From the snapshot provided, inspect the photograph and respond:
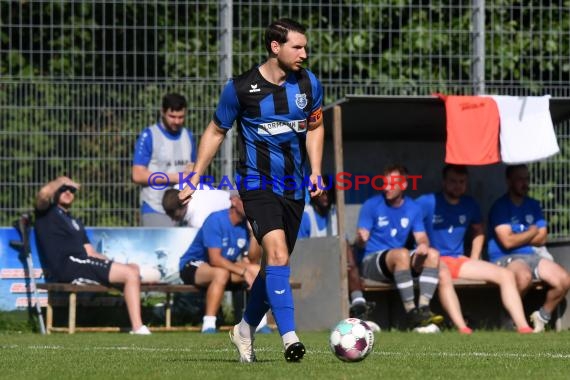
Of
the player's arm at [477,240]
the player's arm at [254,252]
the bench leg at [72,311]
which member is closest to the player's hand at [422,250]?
the player's arm at [477,240]

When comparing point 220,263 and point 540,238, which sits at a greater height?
point 540,238

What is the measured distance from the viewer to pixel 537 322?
42.8 ft

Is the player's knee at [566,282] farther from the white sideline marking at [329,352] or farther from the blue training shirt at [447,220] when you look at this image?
the white sideline marking at [329,352]

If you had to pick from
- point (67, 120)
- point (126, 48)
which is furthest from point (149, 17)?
point (67, 120)

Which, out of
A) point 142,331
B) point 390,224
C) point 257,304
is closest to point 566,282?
point 390,224

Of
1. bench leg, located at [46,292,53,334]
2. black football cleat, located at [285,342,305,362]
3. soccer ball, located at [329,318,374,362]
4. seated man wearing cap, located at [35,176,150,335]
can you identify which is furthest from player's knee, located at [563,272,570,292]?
black football cleat, located at [285,342,305,362]

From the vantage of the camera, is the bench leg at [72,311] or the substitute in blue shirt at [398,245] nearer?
the substitute in blue shirt at [398,245]

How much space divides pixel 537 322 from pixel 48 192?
4968mm

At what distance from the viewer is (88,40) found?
14.0 metres

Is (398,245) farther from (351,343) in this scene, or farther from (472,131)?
(351,343)

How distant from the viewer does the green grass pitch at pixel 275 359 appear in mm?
6879

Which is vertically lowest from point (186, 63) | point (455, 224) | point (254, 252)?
point (254, 252)

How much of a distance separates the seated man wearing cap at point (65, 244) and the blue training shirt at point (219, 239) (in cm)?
65

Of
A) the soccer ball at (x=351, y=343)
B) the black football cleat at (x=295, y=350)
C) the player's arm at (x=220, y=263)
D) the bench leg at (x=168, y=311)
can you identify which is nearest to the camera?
the black football cleat at (x=295, y=350)
